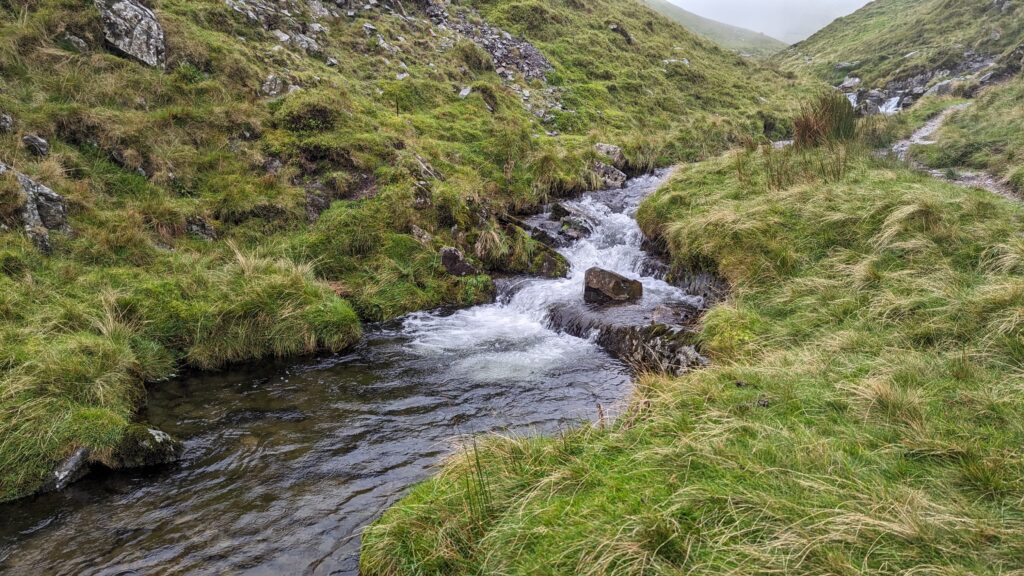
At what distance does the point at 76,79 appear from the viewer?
12.0 meters

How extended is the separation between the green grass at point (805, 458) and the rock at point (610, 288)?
2878mm

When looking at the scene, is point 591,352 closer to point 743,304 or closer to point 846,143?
point 743,304

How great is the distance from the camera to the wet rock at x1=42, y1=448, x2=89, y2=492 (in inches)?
215

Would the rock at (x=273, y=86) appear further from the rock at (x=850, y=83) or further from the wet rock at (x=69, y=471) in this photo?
the rock at (x=850, y=83)

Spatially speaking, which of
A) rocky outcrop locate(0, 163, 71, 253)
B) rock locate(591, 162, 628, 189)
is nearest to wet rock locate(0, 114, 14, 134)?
rocky outcrop locate(0, 163, 71, 253)

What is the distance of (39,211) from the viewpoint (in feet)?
29.7

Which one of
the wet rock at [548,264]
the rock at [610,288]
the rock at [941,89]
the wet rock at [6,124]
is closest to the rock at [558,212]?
the wet rock at [548,264]

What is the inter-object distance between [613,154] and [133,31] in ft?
54.8

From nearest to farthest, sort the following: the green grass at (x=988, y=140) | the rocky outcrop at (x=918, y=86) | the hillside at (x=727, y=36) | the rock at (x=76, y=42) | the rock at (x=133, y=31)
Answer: the rock at (x=76, y=42), the rock at (x=133, y=31), the green grass at (x=988, y=140), the rocky outcrop at (x=918, y=86), the hillside at (x=727, y=36)

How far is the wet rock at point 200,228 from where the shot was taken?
35.6 ft

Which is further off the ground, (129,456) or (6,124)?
(6,124)

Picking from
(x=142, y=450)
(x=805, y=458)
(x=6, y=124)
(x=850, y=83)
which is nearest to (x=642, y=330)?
(x=805, y=458)

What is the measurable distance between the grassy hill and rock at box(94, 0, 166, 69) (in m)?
47.4

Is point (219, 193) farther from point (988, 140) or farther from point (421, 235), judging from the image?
point (988, 140)
